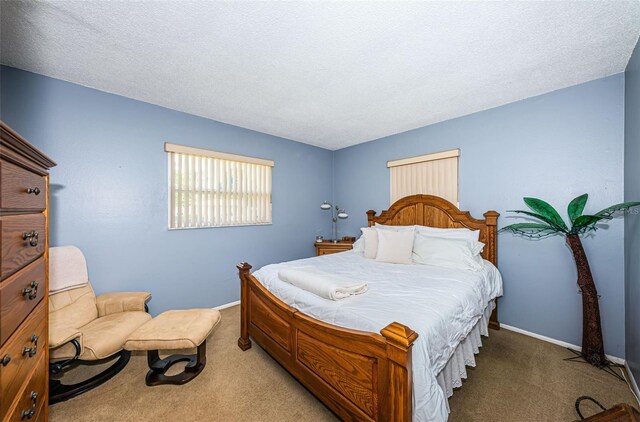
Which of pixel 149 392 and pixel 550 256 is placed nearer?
pixel 149 392

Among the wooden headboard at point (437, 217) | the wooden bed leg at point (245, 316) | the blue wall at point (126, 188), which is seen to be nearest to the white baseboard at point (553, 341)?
the wooden headboard at point (437, 217)

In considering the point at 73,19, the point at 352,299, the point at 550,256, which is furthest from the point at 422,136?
the point at 73,19

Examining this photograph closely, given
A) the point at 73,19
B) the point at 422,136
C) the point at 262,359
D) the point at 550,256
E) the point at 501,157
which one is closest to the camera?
the point at 73,19

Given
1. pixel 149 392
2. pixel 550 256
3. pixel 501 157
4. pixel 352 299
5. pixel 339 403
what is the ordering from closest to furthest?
pixel 339 403, pixel 352 299, pixel 149 392, pixel 550 256, pixel 501 157

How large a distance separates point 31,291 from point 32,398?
46 centimetres

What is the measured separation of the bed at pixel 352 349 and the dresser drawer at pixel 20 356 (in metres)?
1.24

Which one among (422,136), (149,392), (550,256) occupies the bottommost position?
(149,392)

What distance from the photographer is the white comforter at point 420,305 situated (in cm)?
121

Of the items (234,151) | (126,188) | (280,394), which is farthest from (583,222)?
(126,188)

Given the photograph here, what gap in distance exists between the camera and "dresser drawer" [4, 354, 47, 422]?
894 mm

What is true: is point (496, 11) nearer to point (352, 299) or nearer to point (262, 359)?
point (352, 299)

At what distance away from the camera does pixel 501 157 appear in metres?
2.81

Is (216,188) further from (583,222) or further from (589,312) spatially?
(589,312)

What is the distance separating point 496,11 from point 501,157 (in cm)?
178
